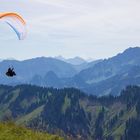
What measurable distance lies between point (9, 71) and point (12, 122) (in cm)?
419

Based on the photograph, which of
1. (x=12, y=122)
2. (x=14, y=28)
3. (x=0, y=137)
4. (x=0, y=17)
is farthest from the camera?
(x=14, y=28)

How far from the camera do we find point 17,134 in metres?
26.3

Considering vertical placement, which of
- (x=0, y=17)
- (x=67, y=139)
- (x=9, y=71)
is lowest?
(x=67, y=139)

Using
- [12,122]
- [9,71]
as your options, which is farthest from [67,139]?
[9,71]

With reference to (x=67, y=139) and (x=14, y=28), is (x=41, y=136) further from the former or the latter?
(x=14, y=28)

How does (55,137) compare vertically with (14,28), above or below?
below

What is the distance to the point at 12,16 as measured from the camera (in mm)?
29422

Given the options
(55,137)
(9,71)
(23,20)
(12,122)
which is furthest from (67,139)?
(23,20)

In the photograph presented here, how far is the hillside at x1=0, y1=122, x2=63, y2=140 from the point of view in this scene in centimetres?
2527

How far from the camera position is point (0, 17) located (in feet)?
87.2

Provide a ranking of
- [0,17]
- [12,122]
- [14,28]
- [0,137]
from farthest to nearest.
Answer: [14,28], [12,122], [0,17], [0,137]

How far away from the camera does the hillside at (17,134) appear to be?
25.3 m

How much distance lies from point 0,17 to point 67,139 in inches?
423

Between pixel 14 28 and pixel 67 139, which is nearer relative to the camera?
pixel 67 139
